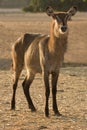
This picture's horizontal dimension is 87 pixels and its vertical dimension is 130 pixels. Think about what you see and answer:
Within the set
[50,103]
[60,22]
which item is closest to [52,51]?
[60,22]

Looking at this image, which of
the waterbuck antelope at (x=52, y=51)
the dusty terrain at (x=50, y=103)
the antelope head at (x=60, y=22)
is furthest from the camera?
the waterbuck antelope at (x=52, y=51)

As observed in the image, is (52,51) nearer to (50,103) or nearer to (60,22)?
(60,22)

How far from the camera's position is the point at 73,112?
12.4 metres

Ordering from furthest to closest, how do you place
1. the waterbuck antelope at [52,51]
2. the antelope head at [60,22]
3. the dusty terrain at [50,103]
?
the waterbuck antelope at [52,51], the antelope head at [60,22], the dusty terrain at [50,103]

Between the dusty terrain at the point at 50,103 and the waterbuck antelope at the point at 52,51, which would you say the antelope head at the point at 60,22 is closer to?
the waterbuck antelope at the point at 52,51

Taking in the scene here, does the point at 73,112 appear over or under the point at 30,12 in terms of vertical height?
over

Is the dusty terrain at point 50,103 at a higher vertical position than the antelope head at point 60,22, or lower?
lower

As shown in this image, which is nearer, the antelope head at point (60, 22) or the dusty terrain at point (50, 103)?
the dusty terrain at point (50, 103)

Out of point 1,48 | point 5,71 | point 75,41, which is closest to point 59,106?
point 5,71

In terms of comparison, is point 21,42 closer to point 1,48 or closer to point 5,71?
point 5,71

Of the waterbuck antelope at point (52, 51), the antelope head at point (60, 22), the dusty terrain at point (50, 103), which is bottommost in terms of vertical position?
the dusty terrain at point (50, 103)

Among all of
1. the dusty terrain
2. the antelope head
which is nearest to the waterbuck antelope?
the antelope head

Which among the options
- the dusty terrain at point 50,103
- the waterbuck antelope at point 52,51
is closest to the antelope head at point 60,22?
the waterbuck antelope at point 52,51

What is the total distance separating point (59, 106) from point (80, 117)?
1386 mm
